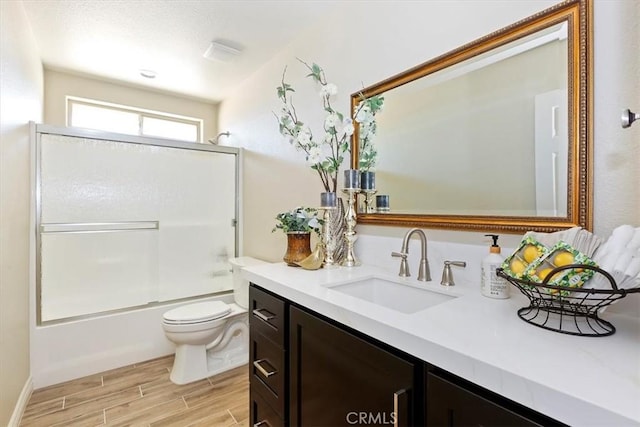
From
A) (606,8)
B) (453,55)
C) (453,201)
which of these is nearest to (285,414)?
(453,201)

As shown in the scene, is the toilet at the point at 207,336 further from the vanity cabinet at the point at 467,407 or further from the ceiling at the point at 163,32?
the vanity cabinet at the point at 467,407

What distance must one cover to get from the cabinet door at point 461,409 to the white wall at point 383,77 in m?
0.65

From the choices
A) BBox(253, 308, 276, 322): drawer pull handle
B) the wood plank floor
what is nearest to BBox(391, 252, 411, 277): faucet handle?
BBox(253, 308, 276, 322): drawer pull handle

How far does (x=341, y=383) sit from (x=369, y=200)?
0.91 meters

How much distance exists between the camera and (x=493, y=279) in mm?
966

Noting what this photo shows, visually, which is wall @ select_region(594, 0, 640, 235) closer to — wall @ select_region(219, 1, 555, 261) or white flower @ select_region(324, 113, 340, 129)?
wall @ select_region(219, 1, 555, 261)

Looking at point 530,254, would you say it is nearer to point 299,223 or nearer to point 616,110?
point 616,110

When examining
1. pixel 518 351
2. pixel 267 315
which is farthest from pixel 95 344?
pixel 518 351

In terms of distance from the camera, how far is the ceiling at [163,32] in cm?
185

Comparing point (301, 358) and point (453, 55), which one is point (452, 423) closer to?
point (301, 358)

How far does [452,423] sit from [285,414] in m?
0.73

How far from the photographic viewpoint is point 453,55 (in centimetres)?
124

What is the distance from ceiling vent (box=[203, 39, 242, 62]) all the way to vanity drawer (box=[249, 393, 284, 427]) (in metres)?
2.25

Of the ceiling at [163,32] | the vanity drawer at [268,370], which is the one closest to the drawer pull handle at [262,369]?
the vanity drawer at [268,370]
